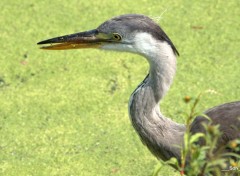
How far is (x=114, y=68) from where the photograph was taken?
416cm

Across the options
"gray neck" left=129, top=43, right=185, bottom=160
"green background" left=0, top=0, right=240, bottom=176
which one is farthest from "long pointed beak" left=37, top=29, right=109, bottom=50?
"green background" left=0, top=0, right=240, bottom=176

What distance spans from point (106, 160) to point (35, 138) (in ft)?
1.39

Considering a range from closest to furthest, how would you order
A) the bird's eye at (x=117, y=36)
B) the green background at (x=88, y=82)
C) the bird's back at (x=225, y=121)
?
the bird's back at (x=225, y=121)
the bird's eye at (x=117, y=36)
the green background at (x=88, y=82)

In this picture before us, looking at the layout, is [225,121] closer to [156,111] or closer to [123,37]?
[156,111]

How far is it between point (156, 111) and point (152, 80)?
0.48 feet

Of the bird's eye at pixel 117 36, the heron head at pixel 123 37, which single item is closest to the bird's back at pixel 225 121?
the heron head at pixel 123 37

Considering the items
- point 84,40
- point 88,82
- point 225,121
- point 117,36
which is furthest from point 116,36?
point 88,82

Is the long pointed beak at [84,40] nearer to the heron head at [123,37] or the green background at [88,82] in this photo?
the heron head at [123,37]

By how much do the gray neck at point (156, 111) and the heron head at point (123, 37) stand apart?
0.06 metres

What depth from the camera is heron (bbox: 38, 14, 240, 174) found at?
2775 mm

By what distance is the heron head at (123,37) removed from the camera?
109 inches

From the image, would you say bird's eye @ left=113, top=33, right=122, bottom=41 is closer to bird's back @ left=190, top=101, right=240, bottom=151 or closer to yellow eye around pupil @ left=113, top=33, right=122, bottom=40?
yellow eye around pupil @ left=113, top=33, right=122, bottom=40

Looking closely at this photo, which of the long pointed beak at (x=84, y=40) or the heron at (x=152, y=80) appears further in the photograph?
the long pointed beak at (x=84, y=40)

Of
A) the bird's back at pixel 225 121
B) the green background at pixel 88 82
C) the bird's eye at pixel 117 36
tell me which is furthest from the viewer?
the green background at pixel 88 82
